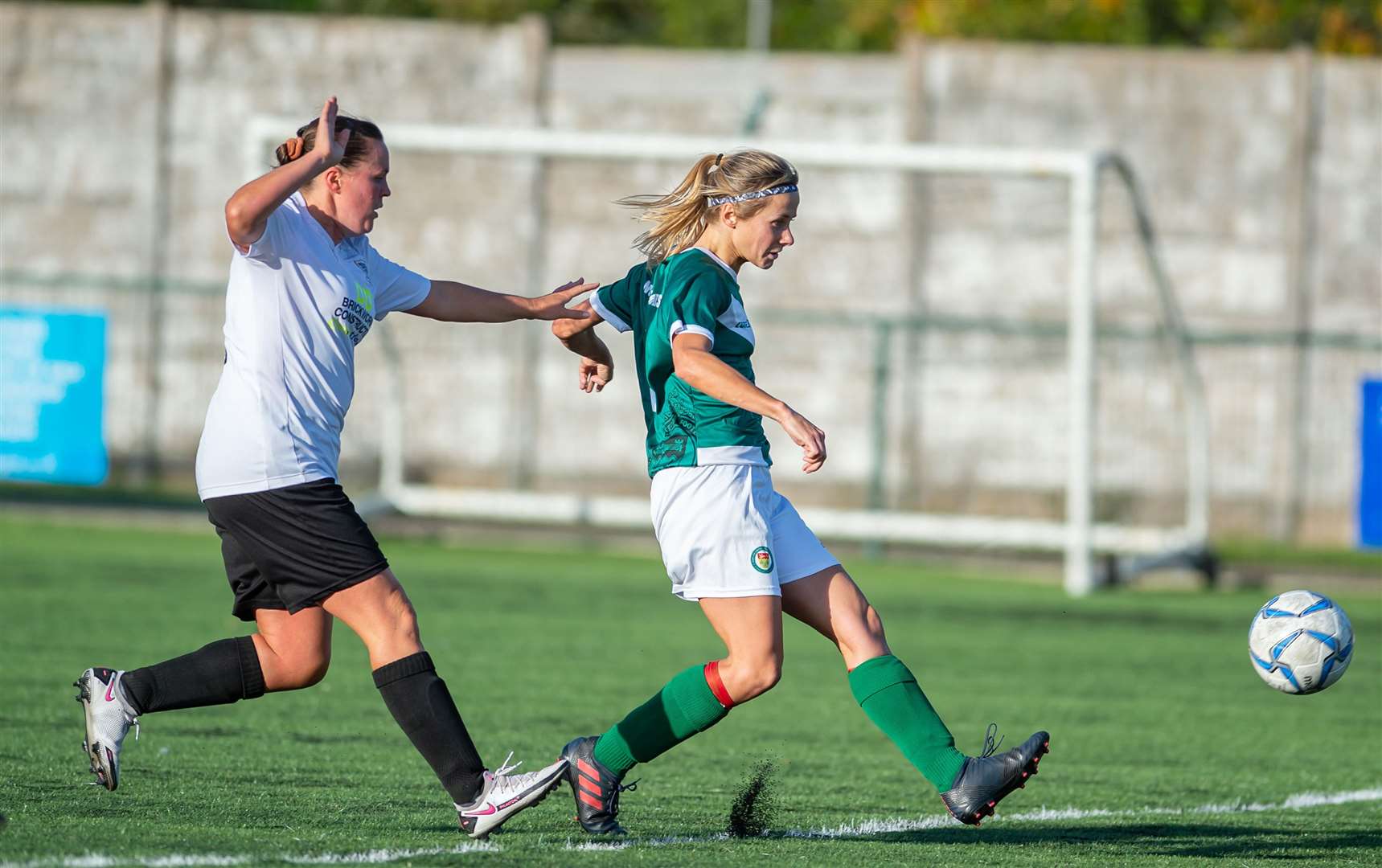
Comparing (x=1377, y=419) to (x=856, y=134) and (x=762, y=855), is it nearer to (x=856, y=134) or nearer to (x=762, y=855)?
(x=856, y=134)

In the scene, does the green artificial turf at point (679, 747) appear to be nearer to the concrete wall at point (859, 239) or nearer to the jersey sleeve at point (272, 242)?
the jersey sleeve at point (272, 242)

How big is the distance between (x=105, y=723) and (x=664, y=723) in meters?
1.47

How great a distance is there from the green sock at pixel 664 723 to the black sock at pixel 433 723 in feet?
1.42

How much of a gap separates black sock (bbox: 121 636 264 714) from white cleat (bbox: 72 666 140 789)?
53mm

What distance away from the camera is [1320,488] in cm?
1781

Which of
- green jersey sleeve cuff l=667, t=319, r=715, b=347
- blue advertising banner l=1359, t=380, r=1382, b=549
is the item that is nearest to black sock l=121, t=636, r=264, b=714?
green jersey sleeve cuff l=667, t=319, r=715, b=347

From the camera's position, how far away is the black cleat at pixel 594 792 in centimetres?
518

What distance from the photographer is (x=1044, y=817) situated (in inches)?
233

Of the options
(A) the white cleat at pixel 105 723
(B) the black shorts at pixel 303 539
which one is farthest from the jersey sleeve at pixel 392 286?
(A) the white cleat at pixel 105 723

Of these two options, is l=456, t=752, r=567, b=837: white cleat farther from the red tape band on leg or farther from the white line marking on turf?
the red tape band on leg

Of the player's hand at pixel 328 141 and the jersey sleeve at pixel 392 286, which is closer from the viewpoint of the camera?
the player's hand at pixel 328 141

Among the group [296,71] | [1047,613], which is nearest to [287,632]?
[1047,613]

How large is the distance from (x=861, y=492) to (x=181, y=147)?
24.8 feet

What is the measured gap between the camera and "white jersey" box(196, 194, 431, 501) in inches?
196
